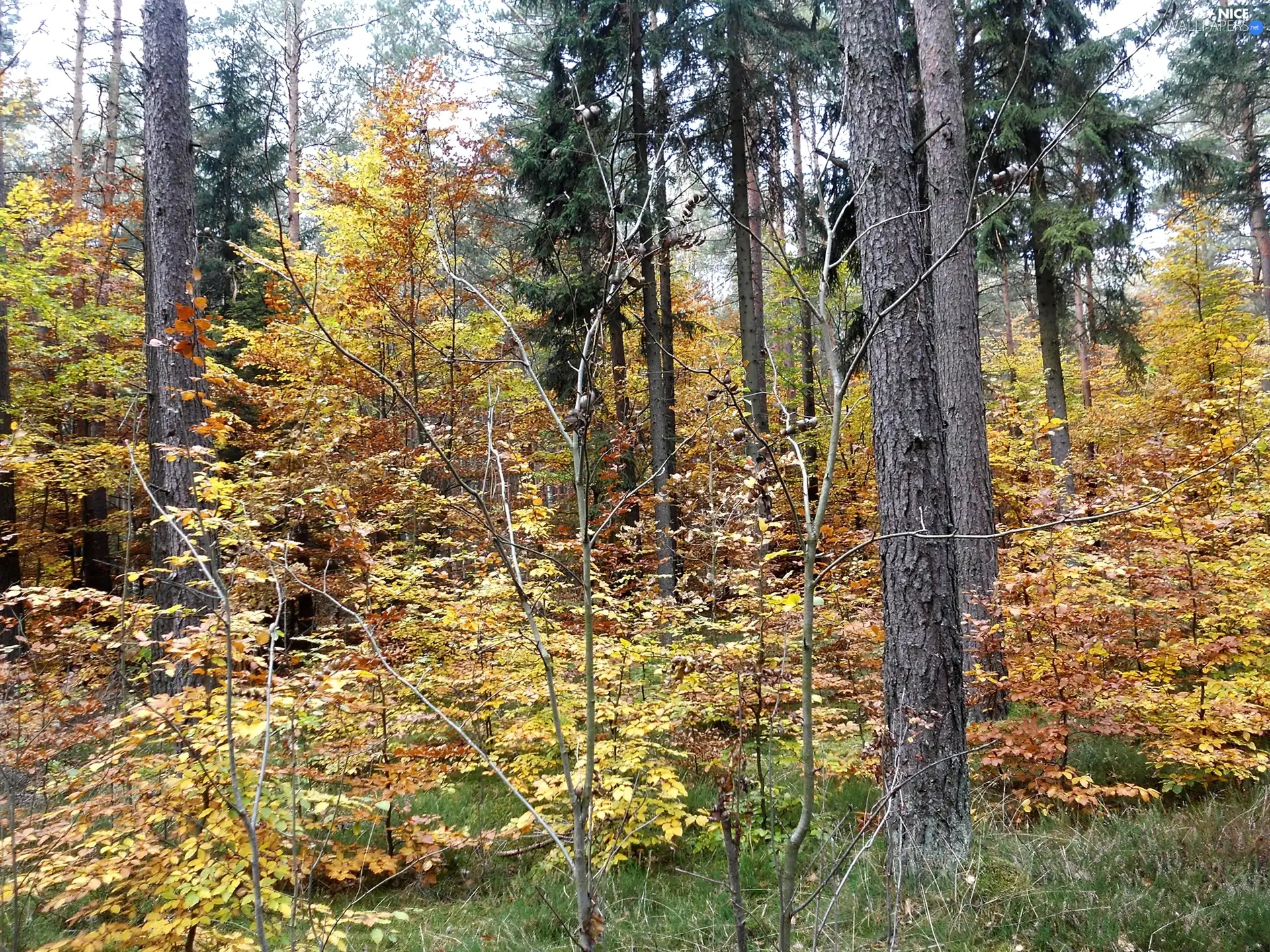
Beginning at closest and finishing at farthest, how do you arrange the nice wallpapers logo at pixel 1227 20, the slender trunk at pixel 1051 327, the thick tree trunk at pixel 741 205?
the slender trunk at pixel 1051 327 → the thick tree trunk at pixel 741 205 → the nice wallpapers logo at pixel 1227 20

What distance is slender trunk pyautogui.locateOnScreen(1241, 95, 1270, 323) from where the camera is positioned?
38.3 ft

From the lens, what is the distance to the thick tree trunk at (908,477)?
3268mm

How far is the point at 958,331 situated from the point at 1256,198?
1067cm

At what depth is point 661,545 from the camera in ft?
31.7

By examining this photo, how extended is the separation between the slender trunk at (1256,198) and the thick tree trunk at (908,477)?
11319 millimetres

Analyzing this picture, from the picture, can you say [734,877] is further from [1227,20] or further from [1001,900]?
[1227,20]

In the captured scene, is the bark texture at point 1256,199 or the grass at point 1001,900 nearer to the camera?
the grass at point 1001,900

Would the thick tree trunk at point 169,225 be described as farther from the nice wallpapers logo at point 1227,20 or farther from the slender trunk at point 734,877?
the nice wallpapers logo at point 1227,20

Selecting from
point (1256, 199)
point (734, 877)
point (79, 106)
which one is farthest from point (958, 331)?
point (79, 106)

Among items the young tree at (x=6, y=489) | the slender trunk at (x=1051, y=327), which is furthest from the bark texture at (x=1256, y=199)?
the young tree at (x=6, y=489)

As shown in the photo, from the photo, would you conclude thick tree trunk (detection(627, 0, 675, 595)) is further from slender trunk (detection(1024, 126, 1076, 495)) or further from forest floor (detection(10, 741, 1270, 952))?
forest floor (detection(10, 741, 1270, 952))

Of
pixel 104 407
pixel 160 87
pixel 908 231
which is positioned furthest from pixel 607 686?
pixel 104 407

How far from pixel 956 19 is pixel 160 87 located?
916cm

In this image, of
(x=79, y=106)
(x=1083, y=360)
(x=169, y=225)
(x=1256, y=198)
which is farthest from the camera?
(x=1083, y=360)
